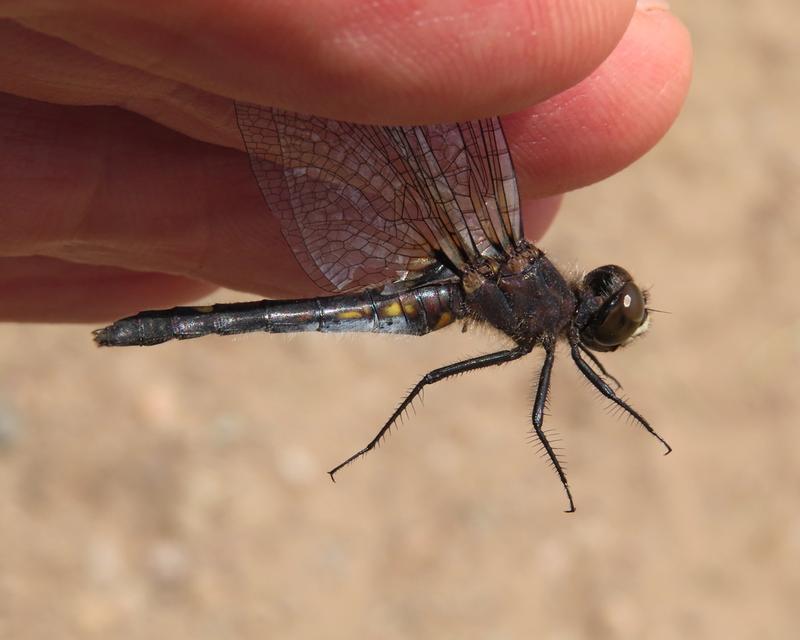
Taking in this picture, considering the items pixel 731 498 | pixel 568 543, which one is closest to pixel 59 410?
pixel 568 543

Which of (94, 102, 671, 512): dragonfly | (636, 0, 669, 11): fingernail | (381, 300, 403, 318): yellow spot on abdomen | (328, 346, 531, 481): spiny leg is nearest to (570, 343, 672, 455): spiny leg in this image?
(94, 102, 671, 512): dragonfly

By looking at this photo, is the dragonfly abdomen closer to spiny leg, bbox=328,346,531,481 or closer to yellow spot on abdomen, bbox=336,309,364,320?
yellow spot on abdomen, bbox=336,309,364,320

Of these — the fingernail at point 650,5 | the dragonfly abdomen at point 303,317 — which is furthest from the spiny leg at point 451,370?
the fingernail at point 650,5

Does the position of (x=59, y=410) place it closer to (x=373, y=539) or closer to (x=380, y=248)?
(x=373, y=539)

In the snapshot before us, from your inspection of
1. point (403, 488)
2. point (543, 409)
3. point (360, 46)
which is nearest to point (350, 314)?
point (543, 409)

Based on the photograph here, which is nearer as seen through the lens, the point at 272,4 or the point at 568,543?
the point at 272,4

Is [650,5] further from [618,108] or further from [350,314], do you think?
[350,314]
